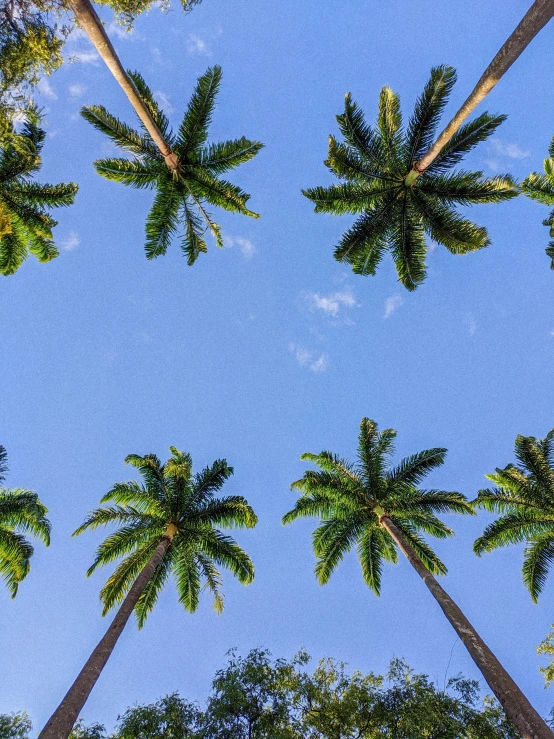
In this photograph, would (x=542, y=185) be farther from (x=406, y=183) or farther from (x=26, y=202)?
(x=26, y=202)

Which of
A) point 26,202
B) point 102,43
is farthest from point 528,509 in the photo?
point 26,202

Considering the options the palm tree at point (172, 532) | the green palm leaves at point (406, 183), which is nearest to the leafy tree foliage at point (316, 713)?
the palm tree at point (172, 532)

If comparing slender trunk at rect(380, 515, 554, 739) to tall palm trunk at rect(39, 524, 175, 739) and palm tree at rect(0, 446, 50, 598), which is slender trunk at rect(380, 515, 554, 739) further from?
palm tree at rect(0, 446, 50, 598)

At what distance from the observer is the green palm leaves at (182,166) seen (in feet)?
46.4

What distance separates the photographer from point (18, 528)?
18797mm

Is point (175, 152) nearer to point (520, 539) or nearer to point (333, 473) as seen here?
point (333, 473)

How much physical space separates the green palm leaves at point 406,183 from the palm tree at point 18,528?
1690 centimetres

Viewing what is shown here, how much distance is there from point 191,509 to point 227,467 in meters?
2.33


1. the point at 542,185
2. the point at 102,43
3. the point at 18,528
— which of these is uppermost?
the point at 542,185

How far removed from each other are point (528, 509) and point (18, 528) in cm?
2153

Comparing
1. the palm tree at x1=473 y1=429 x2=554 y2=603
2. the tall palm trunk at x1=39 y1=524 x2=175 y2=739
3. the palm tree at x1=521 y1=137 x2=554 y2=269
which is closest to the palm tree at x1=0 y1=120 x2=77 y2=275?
the tall palm trunk at x1=39 y1=524 x2=175 y2=739

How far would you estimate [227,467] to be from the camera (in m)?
19.4

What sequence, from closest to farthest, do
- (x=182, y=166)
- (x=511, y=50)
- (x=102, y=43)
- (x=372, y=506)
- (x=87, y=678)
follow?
(x=511, y=50) → (x=102, y=43) → (x=87, y=678) → (x=182, y=166) → (x=372, y=506)

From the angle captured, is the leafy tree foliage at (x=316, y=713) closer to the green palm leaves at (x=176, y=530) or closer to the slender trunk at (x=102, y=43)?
the green palm leaves at (x=176, y=530)
